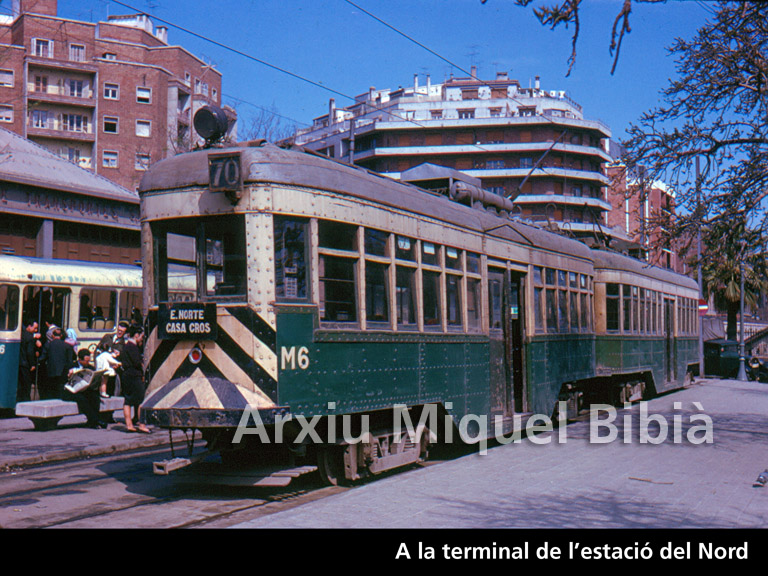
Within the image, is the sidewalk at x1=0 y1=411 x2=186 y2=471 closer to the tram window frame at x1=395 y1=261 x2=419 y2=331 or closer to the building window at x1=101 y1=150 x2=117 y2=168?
the tram window frame at x1=395 y1=261 x2=419 y2=331

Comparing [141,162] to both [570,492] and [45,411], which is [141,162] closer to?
[45,411]

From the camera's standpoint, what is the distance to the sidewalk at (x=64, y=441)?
10953 mm

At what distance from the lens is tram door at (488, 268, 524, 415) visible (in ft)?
37.0

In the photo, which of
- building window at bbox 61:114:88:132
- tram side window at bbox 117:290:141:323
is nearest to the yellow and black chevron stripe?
tram side window at bbox 117:290:141:323

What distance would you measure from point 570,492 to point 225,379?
338 cm

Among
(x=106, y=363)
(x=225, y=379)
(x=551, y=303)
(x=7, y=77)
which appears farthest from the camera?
(x=7, y=77)

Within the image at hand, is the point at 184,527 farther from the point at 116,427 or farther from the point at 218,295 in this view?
the point at 116,427

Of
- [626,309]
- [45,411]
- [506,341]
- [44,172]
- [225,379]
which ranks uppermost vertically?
[44,172]

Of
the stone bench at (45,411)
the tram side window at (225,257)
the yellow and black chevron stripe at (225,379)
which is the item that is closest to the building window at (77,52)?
the stone bench at (45,411)

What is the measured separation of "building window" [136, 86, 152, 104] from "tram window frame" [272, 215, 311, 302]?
52.6 m

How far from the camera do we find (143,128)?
56969 millimetres

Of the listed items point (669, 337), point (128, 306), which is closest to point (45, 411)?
point (128, 306)

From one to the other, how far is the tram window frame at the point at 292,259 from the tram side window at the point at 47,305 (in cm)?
1049
